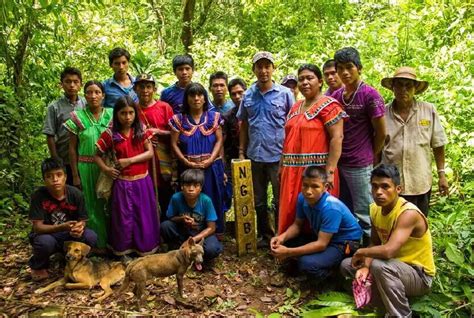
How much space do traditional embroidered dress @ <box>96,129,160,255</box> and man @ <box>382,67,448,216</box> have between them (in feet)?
8.16

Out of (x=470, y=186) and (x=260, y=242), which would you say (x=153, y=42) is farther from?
(x=470, y=186)

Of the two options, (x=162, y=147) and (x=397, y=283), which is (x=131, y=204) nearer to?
(x=162, y=147)

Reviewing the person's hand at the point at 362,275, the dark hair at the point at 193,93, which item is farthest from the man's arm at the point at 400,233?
the dark hair at the point at 193,93

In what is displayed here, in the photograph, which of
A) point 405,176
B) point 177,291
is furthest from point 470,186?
point 177,291

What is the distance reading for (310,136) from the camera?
4.02m

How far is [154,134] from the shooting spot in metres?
4.78

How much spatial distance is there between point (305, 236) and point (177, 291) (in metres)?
1.36

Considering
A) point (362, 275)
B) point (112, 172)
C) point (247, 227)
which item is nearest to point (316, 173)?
point (362, 275)

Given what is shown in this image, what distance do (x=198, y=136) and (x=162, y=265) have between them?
1.56 metres

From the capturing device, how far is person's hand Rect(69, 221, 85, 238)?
4148 millimetres

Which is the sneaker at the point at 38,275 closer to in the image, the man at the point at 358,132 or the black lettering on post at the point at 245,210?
the black lettering on post at the point at 245,210

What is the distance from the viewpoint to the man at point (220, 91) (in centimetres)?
523

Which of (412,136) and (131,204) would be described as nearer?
A: (412,136)

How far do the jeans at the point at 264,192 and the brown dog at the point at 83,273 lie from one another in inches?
67.9
